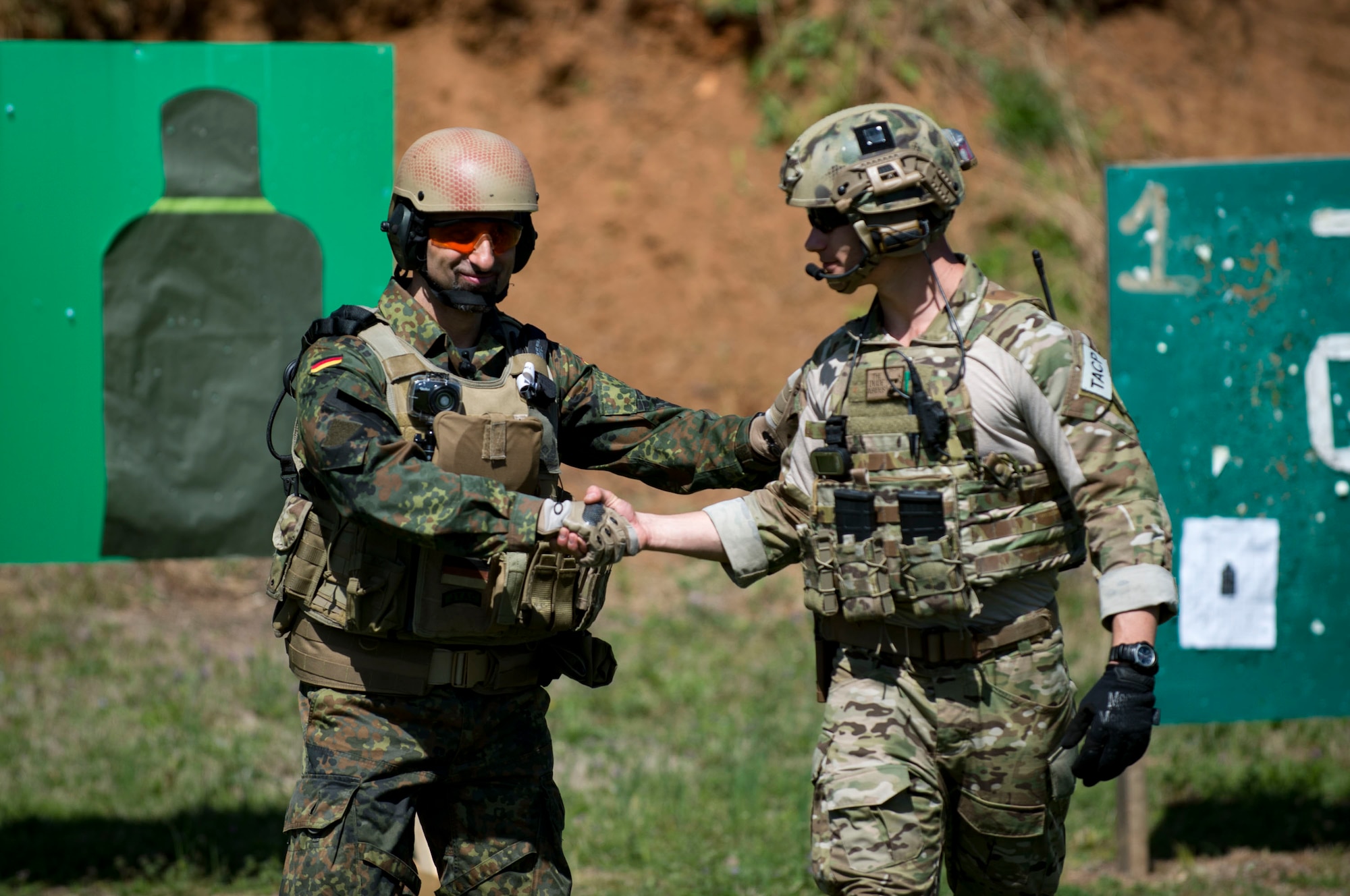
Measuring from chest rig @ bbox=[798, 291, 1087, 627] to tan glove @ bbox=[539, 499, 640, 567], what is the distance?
1.70ft

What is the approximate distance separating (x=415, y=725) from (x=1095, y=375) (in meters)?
1.99

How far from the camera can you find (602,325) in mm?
10836

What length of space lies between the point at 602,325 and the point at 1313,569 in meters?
6.41

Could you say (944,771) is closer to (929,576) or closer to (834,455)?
(929,576)

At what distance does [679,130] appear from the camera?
11.2 m

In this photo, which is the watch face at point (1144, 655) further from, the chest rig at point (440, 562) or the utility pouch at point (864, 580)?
the chest rig at point (440, 562)

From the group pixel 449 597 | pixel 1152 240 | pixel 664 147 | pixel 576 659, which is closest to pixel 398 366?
pixel 449 597

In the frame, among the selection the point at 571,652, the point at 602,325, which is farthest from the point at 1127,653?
the point at 602,325

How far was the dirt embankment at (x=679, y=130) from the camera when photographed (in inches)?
422

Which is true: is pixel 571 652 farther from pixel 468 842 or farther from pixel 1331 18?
pixel 1331 18

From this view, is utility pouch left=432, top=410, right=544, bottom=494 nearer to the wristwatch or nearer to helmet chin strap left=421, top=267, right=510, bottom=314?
helmet chin strap left=421, top=267, right=510, bottom=314

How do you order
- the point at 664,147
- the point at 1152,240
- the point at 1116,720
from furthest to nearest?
the point at 664,147
the point at 1152,240
the point at 1116,720

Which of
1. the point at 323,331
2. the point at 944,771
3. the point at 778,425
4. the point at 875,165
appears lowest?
the point at 944,771

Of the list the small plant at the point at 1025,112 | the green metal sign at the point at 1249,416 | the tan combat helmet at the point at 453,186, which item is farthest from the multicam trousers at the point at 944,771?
the small plant at the point at 1025,112
